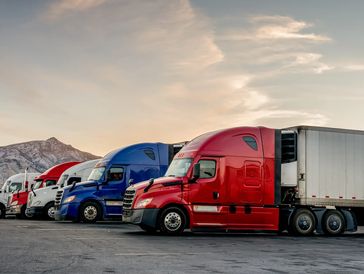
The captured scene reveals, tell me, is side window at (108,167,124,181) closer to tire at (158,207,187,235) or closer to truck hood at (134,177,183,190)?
truck hood at (134,177,183,190)

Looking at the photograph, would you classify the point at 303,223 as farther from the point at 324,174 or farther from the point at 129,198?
the point at 129,198

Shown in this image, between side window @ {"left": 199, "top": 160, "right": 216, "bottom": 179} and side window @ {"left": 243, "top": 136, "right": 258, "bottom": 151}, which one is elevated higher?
side window @ {"left": 243, "top": 136, "right": 258, "bottom": 151}

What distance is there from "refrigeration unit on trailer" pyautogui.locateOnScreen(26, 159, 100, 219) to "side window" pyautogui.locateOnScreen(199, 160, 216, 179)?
11713 millimetres

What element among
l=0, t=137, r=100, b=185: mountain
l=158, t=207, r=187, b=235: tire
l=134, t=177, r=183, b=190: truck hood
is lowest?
l=158, t=207, r=187, b=235: tire

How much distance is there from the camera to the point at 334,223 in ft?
71.3

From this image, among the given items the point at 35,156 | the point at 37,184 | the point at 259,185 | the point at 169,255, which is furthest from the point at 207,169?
the point at 35,156

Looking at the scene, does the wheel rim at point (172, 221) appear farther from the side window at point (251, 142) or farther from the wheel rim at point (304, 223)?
the wheel rim at point (304, 223)

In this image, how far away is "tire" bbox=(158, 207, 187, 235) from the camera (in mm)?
19625

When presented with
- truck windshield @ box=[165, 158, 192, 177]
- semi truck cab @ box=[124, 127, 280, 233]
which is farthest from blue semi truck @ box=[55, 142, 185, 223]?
semi truck cab @ box=[124, 127, 280, 233]

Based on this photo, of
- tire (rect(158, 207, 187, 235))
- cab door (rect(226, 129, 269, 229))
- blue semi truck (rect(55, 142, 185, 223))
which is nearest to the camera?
tire (rect(158, 207, 187, 235))

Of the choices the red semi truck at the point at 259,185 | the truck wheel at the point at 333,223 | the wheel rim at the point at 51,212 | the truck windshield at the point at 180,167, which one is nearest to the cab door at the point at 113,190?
the wheel rim at the point at 51,212

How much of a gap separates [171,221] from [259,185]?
312 centimetres

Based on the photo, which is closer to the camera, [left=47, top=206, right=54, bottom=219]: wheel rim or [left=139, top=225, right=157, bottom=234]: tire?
[left=139, top=225, right=157, bottom=234]: tire

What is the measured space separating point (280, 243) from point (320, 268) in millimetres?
5875
